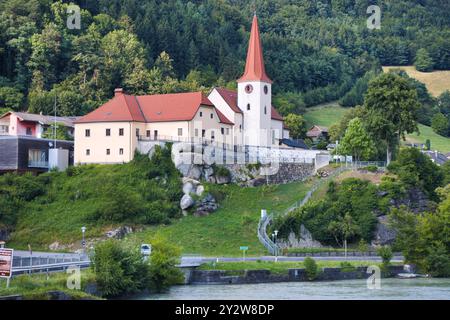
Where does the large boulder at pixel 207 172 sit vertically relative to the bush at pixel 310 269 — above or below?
above

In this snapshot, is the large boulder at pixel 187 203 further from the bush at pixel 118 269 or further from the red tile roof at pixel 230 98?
the bush at pixel 118 269

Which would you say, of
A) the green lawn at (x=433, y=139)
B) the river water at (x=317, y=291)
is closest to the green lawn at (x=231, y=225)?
the river water at (x=317, y=291)

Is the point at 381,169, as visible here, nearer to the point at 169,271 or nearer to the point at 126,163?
the point at 126,163

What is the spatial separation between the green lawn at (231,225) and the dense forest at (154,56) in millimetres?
28282

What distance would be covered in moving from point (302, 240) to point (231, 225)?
5502 mm

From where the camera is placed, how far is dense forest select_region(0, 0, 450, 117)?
354ft

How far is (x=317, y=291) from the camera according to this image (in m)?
58.1

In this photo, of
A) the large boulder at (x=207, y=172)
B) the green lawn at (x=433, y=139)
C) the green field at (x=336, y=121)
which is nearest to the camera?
the large boulder at (x=207, y=172)

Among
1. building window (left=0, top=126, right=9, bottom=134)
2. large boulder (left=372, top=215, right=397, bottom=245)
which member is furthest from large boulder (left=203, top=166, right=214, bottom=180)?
building window (left=0, top=126, right=9, bottom=134)

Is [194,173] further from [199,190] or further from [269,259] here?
[269,259]

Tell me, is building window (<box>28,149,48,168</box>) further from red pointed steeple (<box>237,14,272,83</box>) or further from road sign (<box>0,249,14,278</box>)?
road sign (<box>0,249,14,278</box>)

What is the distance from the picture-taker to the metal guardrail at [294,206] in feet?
238

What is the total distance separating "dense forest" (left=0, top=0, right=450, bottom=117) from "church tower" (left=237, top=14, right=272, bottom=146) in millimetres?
20011

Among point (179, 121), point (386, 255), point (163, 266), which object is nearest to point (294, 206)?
point (386, 255)
